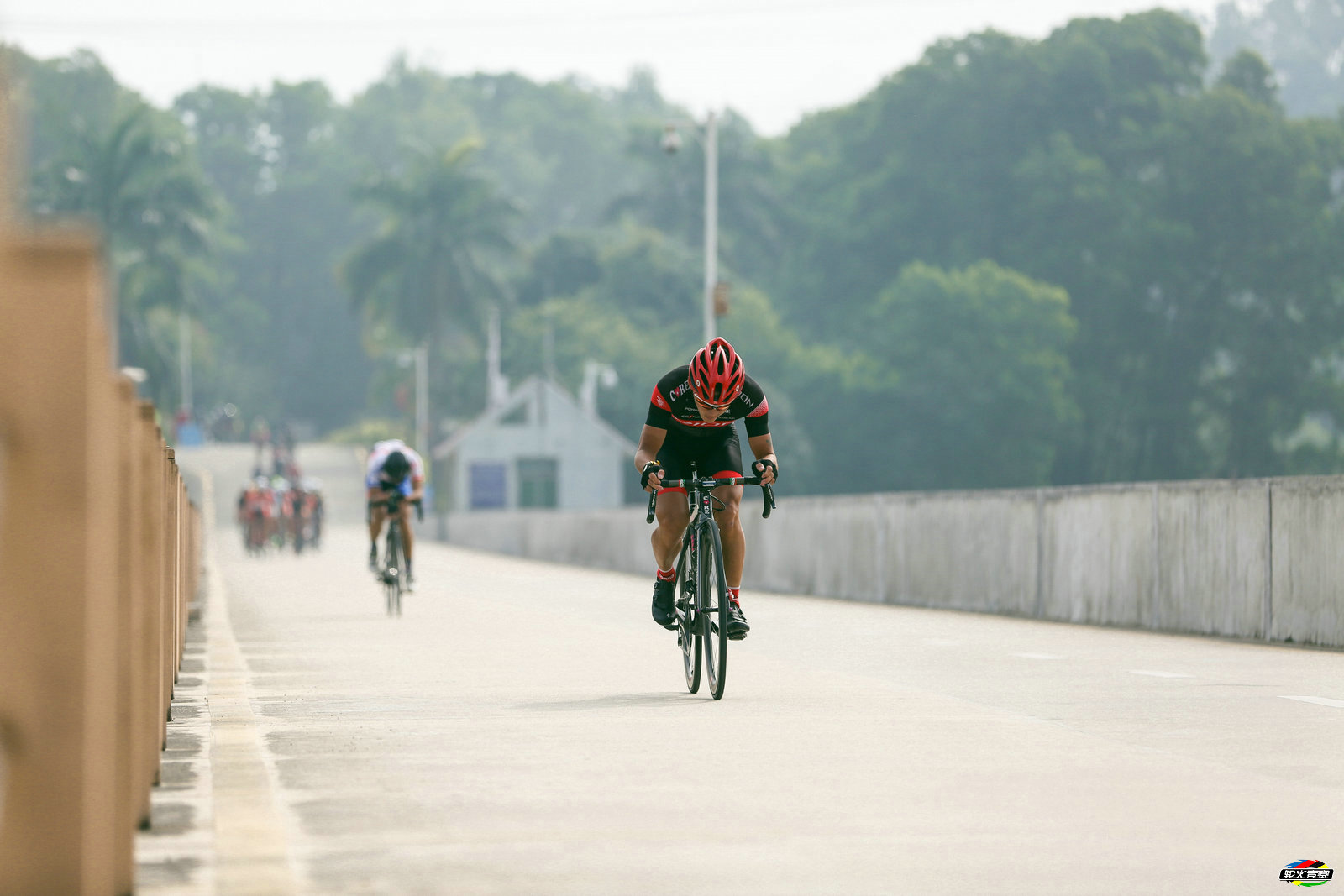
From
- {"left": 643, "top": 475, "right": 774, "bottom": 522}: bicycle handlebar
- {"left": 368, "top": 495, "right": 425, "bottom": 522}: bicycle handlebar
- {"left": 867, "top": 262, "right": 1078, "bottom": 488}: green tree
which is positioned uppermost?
{"left": 867, "top": 262, "right": 1078, "bottom": 488}: green tree

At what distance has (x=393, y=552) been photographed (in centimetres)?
2155

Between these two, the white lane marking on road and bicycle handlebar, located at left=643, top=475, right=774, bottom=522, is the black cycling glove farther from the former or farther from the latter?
the white lane marking on road

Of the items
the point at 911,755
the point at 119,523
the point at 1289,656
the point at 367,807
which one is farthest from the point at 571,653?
the point at 119,523

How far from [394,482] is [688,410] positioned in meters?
10.2

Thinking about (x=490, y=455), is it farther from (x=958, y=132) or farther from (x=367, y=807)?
(x=367, y=807)

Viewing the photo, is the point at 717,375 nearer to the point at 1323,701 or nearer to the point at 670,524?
the point at 670,524

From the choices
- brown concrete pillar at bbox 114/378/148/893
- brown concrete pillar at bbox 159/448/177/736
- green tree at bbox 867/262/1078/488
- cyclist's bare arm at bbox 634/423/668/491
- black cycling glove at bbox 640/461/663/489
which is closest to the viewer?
brown concrete pillar at bbox 114/378/148/893

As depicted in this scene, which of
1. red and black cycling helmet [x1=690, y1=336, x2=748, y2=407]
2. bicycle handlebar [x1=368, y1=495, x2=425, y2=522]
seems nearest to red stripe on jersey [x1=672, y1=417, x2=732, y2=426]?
A: red and black cycling helmet [x1=690, y1=336, x2=748, y2=407]

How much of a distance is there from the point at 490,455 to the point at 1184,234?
99.8 feet

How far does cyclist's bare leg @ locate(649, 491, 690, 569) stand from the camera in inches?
458

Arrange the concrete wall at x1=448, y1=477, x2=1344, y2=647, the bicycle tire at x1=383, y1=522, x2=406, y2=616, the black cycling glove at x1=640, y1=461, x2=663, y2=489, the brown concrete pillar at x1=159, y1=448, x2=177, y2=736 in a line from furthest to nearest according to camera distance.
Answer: the bicycle tire at x1=383, y1=522, x2=406, y2=616 → the concrete wall at x1=448, y1=477, x2=1344, y2=647 → the black cycling glove at x1=640, y1=461, x2=663, y2=489 → the brown concrete pillar at x1=159, y1=448, x2=177, y2=736

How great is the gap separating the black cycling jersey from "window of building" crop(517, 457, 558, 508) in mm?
87561

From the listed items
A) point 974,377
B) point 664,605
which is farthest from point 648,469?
point 974,377

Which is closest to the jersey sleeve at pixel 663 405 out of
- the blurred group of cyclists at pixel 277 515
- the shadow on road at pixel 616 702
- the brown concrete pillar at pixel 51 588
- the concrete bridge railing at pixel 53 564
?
the shadow on road at pixel 616 702
